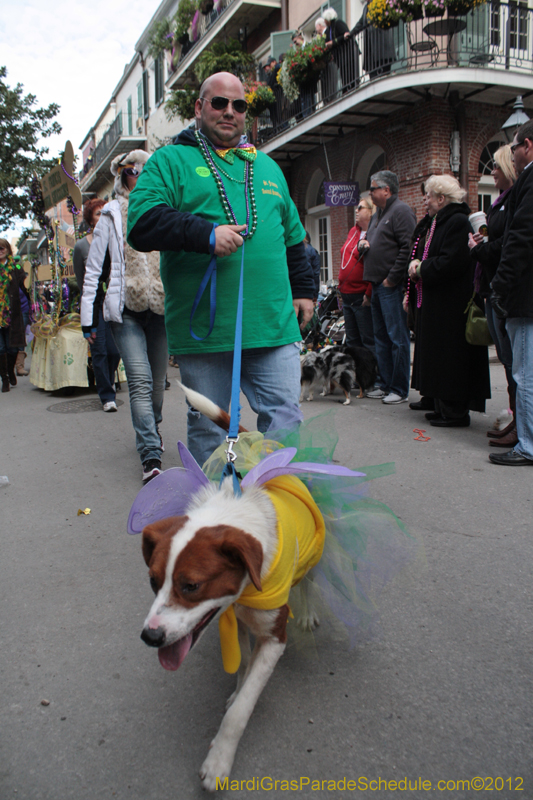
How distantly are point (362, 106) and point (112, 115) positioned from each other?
99.7ft

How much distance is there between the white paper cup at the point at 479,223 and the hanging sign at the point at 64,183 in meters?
5.81

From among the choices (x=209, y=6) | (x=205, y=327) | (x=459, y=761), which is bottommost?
(x=459, y=761)

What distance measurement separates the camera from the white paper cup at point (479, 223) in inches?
189

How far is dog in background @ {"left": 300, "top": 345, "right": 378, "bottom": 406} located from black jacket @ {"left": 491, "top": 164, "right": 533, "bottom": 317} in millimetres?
2938

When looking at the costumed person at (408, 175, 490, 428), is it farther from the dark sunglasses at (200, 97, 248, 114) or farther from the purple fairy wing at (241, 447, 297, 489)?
the purple fairy wing at (241, 447, 297, 489)

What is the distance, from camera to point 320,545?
1926 millimetres

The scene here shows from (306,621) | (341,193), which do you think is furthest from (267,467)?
(341,193)

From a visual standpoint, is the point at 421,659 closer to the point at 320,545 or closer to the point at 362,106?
the point at 320,545

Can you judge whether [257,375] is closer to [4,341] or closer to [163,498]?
[163,498]

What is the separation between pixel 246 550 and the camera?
150 cm

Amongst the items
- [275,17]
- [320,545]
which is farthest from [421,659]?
[275,17]

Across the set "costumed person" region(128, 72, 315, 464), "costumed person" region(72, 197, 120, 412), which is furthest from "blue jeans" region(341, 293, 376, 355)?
"costumed person" region(128, 72, 315, 464)

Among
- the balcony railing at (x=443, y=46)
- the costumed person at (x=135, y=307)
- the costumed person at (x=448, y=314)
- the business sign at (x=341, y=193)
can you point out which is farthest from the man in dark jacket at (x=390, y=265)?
the business sign at (x=341, y=193)

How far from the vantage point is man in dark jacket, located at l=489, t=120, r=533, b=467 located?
3.87 metres
